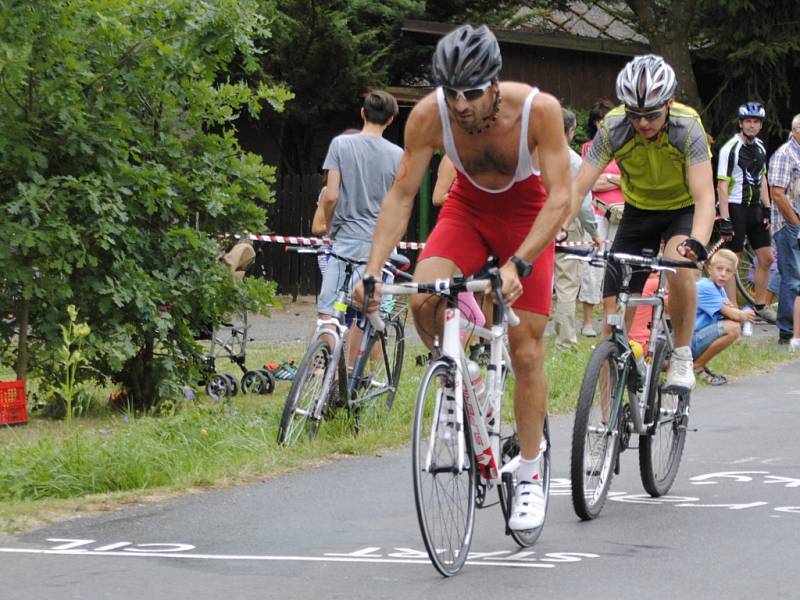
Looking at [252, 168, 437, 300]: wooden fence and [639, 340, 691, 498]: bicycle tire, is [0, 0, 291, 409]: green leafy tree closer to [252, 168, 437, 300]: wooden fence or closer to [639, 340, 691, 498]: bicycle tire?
[639, 340, 691, 498]: bicycle tire

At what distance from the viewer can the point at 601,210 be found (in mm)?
15211

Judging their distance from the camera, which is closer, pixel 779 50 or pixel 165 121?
pixel 165 121

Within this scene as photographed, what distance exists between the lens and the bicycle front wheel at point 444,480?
18.7 feet

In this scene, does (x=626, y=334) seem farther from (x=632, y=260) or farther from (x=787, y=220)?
(x=787, y=220)

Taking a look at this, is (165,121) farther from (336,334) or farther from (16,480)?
(16,480)

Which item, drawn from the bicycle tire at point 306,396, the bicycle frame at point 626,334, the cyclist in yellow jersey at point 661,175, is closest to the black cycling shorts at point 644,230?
the cyclist in yellow jersey at point 661,175

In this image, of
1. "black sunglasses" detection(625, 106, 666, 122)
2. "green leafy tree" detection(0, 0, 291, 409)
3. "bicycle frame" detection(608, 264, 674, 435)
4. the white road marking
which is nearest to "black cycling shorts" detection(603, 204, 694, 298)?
"bicycle frame" detection(608, 264, 674, 435)

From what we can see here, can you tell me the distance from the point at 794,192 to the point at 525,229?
957 centimetres

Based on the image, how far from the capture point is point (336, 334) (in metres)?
8.88

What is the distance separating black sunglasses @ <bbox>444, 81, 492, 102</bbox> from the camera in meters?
5.82

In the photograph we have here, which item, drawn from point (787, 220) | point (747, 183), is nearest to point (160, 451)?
point (787, 220)

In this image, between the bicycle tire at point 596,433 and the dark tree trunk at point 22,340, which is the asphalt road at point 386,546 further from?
the dark tree trunk at point 22,340

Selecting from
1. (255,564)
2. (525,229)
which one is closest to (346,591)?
(255,564)

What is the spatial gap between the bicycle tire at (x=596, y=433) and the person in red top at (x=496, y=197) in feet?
1.56
